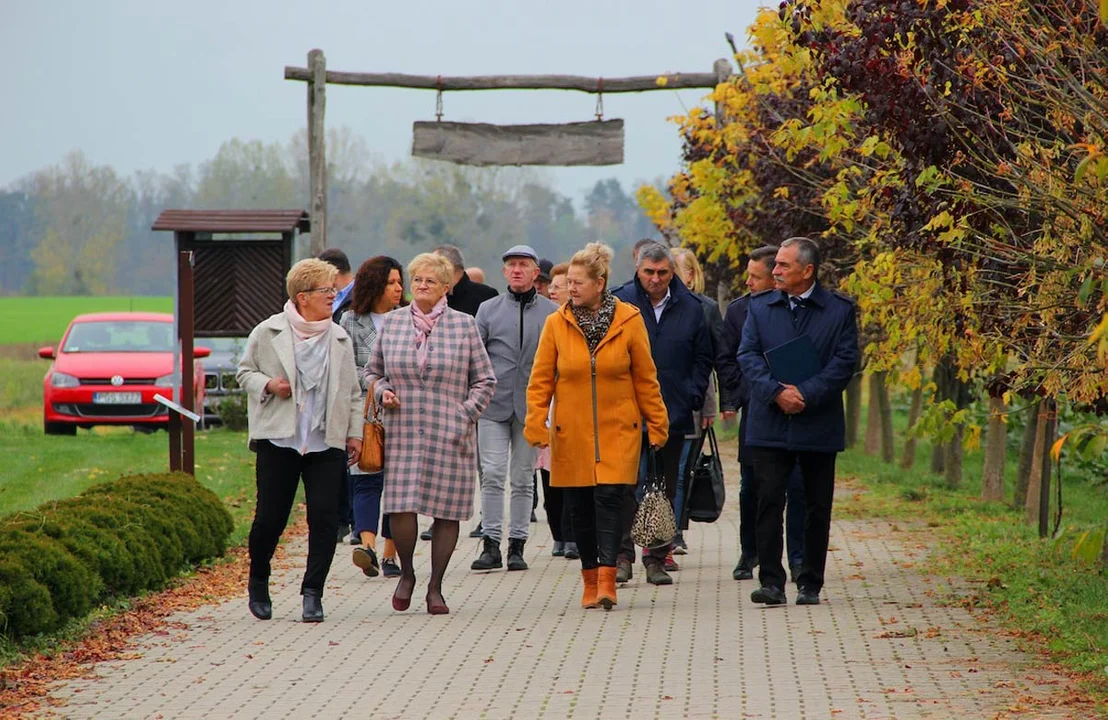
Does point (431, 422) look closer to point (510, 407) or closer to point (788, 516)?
point (510, 407)

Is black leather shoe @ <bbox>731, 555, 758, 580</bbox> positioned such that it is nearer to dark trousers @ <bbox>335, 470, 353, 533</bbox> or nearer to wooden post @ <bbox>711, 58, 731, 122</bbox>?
dark trousers @ <bbox>335, 470, 353, 533</bbox>

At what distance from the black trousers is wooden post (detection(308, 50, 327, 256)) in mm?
11518

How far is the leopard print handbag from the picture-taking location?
9.59 metres

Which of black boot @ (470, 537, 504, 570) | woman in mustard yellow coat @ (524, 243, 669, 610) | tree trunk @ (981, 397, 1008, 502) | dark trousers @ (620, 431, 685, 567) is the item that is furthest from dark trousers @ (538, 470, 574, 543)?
tree trunk @ (981, 397, 1008, 502)

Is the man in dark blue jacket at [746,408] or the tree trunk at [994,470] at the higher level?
the man in dark blue jacket at [746,408]

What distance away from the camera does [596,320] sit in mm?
9336

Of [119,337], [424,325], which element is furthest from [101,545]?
[119,337]

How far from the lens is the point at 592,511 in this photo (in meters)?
9.42

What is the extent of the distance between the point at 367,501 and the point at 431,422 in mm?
1673

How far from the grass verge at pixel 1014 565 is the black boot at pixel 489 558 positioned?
277 centimetres

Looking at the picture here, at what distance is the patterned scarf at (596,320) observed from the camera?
30.6ft

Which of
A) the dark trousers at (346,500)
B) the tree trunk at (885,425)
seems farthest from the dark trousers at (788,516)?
the tree trunk at (885,425)

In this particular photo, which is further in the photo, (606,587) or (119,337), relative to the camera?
(119,337)

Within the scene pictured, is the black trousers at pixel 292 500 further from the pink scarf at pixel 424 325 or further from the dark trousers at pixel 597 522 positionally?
the dark trousers at pixel 597 522
